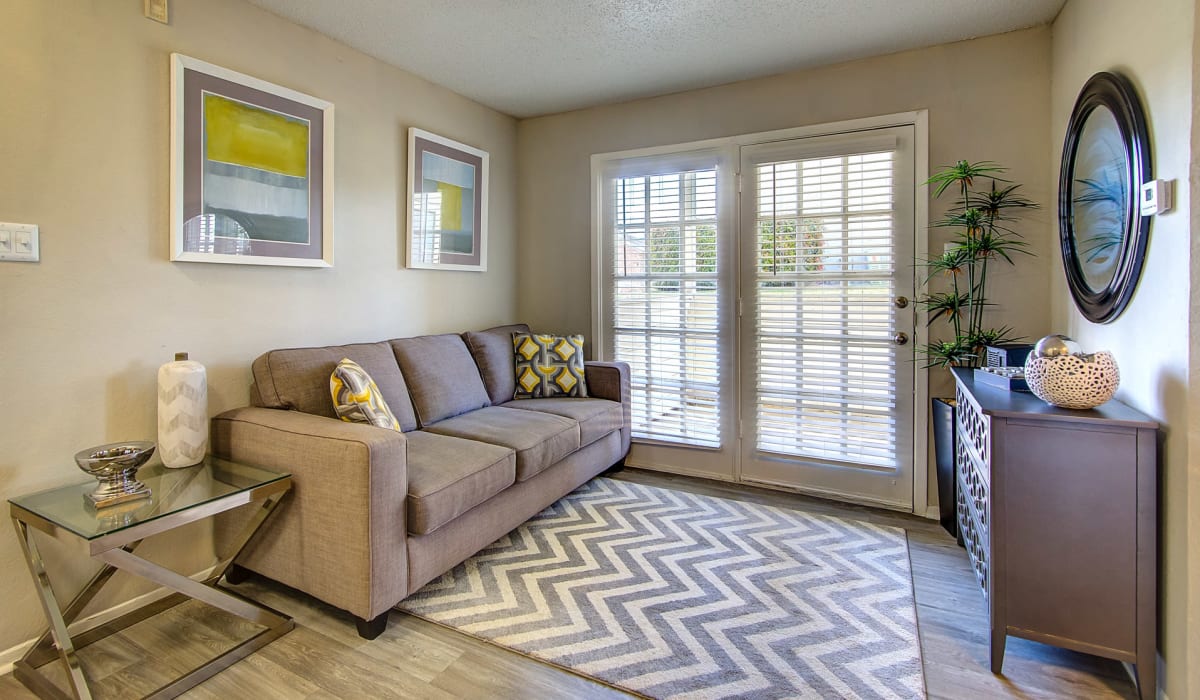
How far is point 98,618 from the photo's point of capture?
199 centimetres

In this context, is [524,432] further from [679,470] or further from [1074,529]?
[1074,529]

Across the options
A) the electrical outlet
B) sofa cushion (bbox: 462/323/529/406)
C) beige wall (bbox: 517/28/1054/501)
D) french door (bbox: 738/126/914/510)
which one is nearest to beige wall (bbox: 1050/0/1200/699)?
beige wall (bbox: 517/28/1054/501)

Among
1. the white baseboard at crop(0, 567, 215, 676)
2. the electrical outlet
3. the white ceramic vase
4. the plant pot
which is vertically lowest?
the white baseboard at crop(0, 567, 215, 676)

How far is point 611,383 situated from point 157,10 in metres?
2.67

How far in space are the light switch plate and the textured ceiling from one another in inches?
51.8

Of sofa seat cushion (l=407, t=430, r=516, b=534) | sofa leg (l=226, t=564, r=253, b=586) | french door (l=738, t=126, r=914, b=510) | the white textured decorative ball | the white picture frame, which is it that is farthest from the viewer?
the white picture frame

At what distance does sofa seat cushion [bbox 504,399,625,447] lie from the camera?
10.1 feet

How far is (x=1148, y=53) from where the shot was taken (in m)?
1.71

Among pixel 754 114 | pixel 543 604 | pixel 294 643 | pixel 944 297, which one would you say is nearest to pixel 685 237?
pixel 754 114

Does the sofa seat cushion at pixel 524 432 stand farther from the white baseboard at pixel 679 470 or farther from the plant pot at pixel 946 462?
the plant pot at pixel 946 462

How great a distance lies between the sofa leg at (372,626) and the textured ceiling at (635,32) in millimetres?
2476

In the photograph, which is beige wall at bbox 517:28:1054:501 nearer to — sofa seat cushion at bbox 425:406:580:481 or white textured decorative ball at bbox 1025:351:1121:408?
sofa seat cushion at bbox 425:406:580:481

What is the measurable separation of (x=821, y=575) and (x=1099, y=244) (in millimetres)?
1624

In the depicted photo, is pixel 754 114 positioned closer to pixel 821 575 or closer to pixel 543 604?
pixel 821 575
